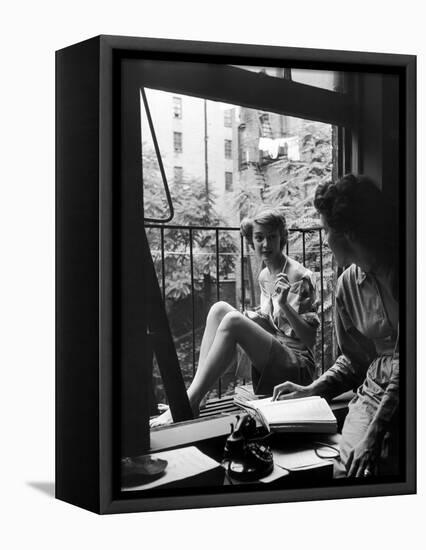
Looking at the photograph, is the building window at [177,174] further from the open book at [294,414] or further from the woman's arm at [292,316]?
the open book at [294,414]

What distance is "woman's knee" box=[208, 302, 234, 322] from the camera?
609cm

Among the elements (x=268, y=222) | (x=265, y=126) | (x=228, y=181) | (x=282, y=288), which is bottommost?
(x=282, y=288)

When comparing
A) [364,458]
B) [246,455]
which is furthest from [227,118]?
[364,458]

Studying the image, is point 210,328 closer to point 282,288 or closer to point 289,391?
point 282,288

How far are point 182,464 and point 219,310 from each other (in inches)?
31.9

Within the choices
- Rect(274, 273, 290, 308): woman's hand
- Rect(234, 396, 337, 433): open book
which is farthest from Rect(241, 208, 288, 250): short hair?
Rect(234, 396, 337, 433): open book

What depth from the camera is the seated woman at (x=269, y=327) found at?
609cm

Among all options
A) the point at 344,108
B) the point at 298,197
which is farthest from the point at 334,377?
the point at 344,108

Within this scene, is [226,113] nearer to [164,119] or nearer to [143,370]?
[164,119]

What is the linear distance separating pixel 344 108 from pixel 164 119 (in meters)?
1.05

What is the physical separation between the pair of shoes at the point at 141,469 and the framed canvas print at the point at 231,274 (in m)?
0.01

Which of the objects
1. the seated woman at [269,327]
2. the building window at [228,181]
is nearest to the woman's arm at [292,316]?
the seated woman at [269,327]

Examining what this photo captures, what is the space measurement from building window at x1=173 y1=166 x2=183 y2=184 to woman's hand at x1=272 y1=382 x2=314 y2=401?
1.21 meters

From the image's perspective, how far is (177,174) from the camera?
599 centimetres
